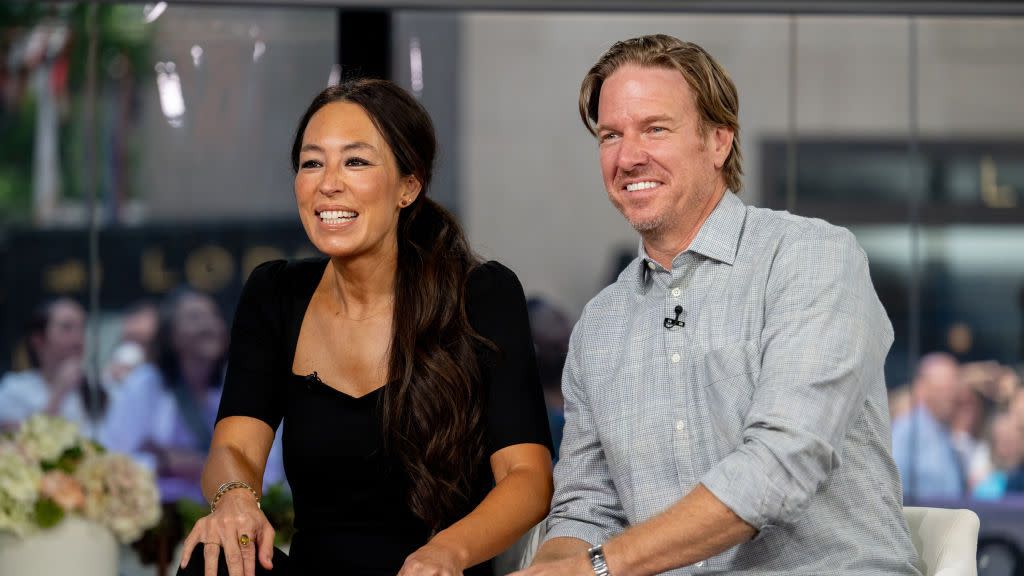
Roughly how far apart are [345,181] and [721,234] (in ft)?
2.32

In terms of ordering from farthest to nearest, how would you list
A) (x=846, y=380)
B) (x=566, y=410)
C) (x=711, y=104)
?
(x=566, y=410)
(x=711, y=104)
(x=846, y=380)

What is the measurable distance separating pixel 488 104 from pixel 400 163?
2000mm

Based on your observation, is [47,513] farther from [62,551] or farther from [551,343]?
[551,343]

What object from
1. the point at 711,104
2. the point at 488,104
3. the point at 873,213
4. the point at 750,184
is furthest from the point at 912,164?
the point at 711,104

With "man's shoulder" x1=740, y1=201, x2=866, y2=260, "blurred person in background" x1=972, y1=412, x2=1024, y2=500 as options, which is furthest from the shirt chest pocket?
"blurred person in background" x1=972, y1=412, x2=1024, y2=500

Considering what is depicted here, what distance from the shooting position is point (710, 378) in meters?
2.00

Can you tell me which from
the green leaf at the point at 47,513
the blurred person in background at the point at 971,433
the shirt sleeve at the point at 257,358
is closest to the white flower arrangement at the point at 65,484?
the green leaf at the point at 47,513

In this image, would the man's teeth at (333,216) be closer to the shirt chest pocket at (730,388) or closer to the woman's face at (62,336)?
the shirt chest pocket at (730,388)

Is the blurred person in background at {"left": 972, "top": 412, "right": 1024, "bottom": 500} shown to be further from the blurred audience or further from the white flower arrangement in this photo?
the white flower arrangement

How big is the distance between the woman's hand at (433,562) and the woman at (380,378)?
152 mm

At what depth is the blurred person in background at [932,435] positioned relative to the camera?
14.4ft

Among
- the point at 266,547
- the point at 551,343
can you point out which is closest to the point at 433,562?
the point at 266,547

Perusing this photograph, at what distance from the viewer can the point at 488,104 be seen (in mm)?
4344

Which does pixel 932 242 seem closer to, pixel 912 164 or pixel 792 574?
pixel 912 164
